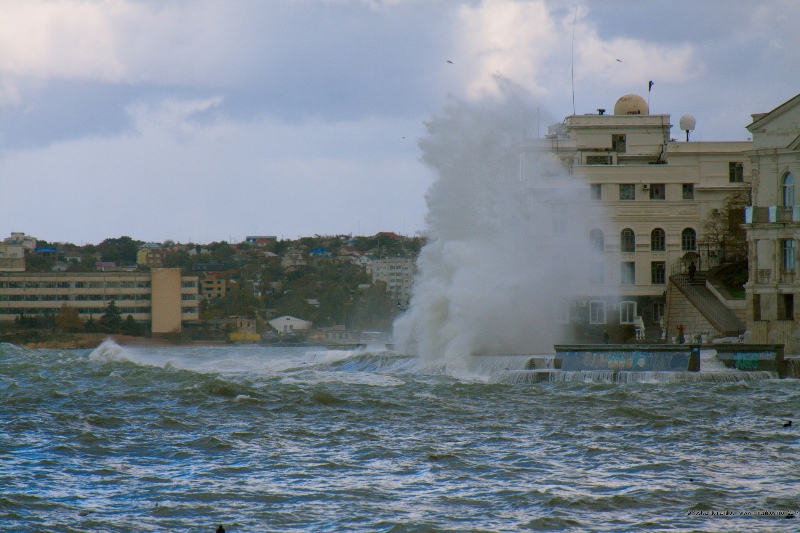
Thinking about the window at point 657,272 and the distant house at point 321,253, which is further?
the distant house at point 321,253

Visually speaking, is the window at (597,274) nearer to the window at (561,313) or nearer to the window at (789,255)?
the window at (561,313)

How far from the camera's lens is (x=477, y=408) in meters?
24.4

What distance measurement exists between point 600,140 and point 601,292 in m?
8.32

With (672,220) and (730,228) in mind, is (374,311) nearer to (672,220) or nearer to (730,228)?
(672,220)

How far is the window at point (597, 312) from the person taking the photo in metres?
48.3

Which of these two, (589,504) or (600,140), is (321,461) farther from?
(600,140)

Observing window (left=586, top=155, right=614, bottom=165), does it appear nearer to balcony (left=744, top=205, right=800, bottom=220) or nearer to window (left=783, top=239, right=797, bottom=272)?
balcony (left=744, top=205, right=800, bottom=220)

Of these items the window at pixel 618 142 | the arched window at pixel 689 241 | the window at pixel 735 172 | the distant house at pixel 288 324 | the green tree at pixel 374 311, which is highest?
the window at pixel 618 142

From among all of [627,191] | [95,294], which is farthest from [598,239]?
[95,294]

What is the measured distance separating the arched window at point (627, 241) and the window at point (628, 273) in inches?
24.4

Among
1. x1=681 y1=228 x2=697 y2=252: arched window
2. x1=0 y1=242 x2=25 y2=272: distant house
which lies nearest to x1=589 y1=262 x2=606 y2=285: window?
x1=681 y1=228 x2=697 y2=252: arched window

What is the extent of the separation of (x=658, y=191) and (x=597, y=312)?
22.4ft

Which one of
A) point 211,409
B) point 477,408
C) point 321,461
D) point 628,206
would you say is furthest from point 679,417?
point 628,206

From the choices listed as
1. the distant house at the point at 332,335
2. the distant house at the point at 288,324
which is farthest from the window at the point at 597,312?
the distant house at the point at 288,324
